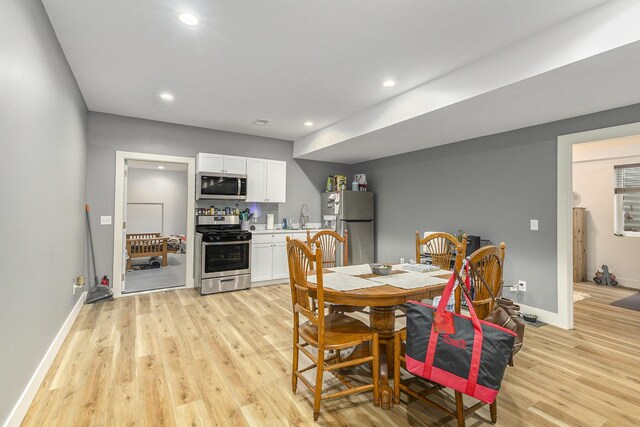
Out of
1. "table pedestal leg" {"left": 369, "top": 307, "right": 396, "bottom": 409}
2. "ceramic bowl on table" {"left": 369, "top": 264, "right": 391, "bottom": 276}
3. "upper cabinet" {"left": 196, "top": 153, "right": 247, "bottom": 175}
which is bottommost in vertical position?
"table pedestal leg" {"left": 369, "top": 307, "right": 396, "bottom": 409}

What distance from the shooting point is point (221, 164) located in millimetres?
4930

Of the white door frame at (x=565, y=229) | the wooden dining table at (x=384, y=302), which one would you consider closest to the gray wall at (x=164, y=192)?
the wooden dining table at (x=384, y=302)

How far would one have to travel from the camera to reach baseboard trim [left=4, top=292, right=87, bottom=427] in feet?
5.68

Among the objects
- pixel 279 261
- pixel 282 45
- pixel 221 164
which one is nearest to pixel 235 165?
pixel 221 164

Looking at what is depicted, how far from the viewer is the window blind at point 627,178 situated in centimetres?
524

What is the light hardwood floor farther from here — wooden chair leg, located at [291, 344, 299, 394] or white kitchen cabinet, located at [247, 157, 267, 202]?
white kitchen cabinet, located at [247, 157, 267, 202]

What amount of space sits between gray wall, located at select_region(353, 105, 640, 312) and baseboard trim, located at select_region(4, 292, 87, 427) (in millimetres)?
4610

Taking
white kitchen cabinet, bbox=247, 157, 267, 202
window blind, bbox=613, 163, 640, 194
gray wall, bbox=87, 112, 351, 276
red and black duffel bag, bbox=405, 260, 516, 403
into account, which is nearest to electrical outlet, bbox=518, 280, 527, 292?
red and black duffel bag, bbox=405, 260, 516, 403

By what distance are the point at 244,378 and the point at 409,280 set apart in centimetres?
141

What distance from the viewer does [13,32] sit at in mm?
1640

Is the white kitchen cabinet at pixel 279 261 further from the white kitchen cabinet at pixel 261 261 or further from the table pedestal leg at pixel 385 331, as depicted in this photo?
the table pedestal leg at pixel 385 331

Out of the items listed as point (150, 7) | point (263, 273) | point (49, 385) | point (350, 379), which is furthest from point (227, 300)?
point (150, 7)

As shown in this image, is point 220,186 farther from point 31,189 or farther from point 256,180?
point 31,189

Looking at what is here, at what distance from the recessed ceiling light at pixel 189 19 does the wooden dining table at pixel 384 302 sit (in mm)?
2074
